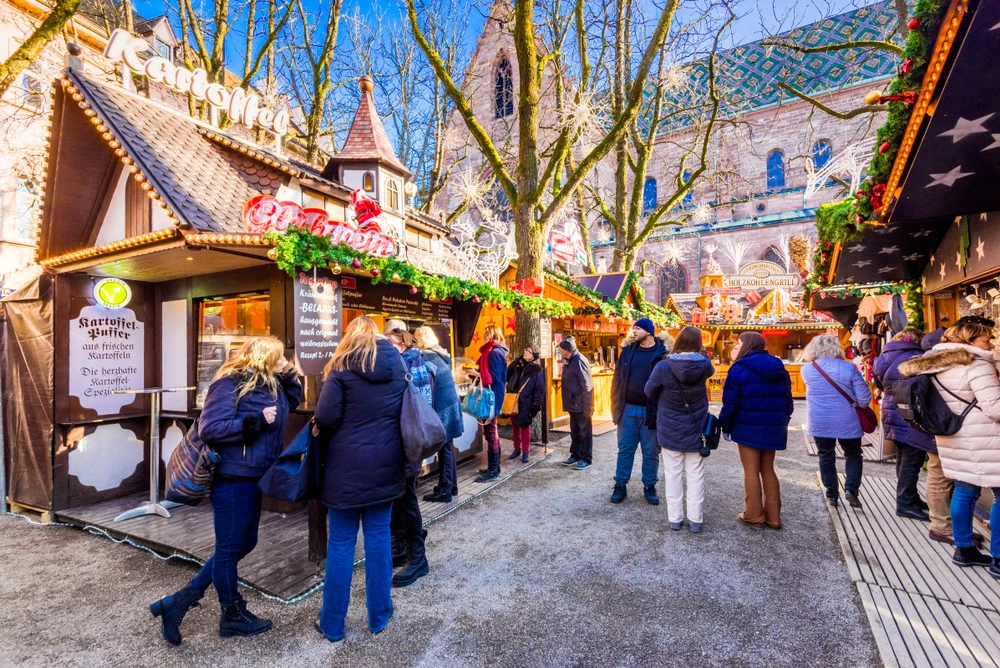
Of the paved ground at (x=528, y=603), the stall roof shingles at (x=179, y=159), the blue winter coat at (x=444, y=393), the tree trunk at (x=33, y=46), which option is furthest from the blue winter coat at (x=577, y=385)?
the tree trunk at (x=33, y=46)

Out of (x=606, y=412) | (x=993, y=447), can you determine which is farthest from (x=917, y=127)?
(x=606, y=412)

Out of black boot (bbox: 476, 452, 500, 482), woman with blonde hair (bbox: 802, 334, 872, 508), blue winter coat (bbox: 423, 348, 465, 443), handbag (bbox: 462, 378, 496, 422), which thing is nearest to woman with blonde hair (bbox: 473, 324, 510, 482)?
black boot (bbox: 476, 452, 500, 482)

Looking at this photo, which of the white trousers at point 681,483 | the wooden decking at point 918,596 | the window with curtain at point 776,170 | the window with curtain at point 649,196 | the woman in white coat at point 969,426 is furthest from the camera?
the window with curtain at point 649,196

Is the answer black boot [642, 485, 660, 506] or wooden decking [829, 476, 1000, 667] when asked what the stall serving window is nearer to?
black boot [642, 485, 660, 506]

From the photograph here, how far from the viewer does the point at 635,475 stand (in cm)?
A: 644

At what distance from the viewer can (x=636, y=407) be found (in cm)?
533

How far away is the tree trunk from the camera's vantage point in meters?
5.11

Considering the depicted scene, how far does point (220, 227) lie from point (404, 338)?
229 cm

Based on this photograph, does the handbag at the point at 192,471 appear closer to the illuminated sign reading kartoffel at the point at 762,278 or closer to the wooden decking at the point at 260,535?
the wooden decking at the point at 260,535

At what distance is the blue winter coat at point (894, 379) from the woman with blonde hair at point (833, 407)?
23cm

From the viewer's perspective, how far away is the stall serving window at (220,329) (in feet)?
17.9

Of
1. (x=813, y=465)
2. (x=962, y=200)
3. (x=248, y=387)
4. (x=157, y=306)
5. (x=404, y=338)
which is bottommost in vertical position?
(x=813, y=465)

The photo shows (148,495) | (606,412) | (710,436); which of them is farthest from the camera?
(606,412)

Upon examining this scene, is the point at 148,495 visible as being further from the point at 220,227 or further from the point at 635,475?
the point at 635,475
